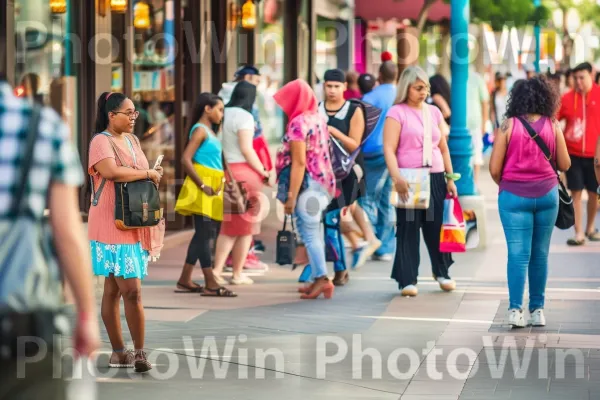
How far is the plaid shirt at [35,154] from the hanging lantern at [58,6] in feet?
26.6

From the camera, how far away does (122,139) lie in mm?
7711

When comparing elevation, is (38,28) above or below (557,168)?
above

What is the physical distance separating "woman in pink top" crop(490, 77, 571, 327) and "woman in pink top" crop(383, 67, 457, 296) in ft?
5.00

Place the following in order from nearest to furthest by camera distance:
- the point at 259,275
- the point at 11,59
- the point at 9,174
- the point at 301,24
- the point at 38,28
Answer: the point at 9,174 → the point at 11,59 → the point at 38,28 → the point at 259,275 → the point at 301,24

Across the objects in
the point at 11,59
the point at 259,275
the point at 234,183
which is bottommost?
the point at 259,275

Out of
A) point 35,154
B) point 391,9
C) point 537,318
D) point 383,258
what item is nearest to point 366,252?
point 383,258

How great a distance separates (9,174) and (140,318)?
386 centimetres

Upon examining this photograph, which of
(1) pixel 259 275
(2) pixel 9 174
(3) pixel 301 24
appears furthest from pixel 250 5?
(2) pixel 9 174

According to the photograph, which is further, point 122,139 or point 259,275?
point 259,275

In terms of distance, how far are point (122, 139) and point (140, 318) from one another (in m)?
1.02

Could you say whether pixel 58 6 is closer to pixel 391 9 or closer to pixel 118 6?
pixel 118 6

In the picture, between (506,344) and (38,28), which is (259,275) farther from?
(506,344)

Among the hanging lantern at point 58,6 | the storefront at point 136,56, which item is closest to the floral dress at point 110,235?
the storefront at point 136,56

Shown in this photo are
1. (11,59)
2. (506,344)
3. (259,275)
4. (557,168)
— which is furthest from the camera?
(259,275)
